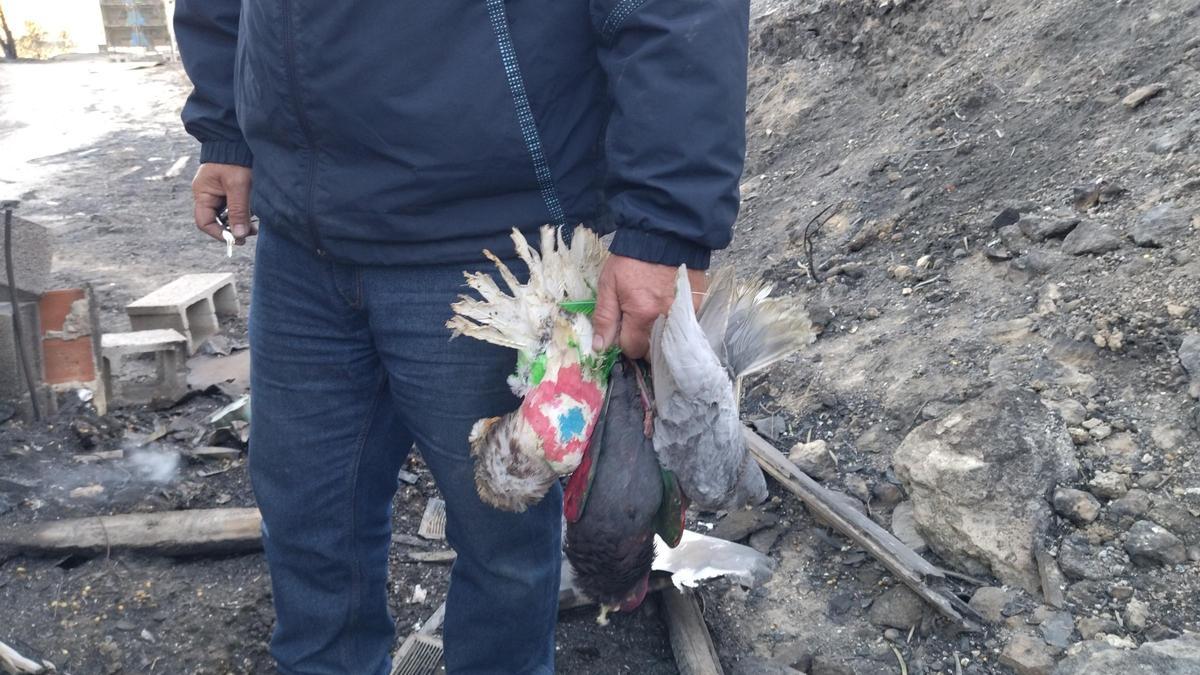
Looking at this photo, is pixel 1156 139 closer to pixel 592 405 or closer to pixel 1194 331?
pixel 1194 331

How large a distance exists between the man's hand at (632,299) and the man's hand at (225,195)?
37.9 inches

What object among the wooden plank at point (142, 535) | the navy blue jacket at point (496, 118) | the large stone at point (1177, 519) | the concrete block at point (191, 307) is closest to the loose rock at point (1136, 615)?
the large stone at point (1177, 519)

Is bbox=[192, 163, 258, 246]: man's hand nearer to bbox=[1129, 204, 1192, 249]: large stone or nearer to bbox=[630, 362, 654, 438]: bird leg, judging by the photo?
bbox=[630, 362, 654, 438]: bird leg

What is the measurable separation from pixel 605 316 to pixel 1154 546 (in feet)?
5.36

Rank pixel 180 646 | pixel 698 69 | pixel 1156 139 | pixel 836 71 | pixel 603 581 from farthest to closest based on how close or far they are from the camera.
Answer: pixel 836 71
pixel 1156 139
pixel 180 646
pixel 603 581
pixel 698 69

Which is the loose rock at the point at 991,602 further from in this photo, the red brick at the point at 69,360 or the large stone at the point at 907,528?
the red brick at the point at 69,360

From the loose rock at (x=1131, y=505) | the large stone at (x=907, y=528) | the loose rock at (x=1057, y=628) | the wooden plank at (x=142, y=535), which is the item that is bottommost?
the wooden plank at (x=142, y=535)

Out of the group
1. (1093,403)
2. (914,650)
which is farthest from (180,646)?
(1093,403)

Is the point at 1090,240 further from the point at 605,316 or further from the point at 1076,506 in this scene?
the point at 605,316

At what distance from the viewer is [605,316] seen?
1715mm

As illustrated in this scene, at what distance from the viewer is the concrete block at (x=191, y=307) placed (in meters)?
4.66

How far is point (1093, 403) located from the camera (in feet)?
9.12

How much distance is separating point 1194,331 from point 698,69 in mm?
2060

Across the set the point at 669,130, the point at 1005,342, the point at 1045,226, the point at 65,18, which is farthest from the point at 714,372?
the point at 65,18
